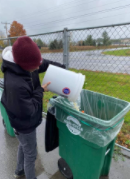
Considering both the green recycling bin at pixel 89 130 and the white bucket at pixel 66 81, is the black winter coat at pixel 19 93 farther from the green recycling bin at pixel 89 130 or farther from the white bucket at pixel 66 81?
the green recycling bin at pixel 89 130

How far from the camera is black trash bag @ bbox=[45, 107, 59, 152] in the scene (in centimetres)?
168

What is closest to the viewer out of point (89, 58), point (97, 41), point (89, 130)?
point (89, 130)

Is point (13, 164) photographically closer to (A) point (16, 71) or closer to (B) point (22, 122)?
(B) point (22, 122)

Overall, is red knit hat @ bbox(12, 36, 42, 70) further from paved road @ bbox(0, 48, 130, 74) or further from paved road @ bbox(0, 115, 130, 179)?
paved road @ bbox(0, 115, 130, 179)

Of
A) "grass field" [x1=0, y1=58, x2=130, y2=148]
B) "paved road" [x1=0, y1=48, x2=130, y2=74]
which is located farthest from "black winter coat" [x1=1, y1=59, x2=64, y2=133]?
"grass field" [x1=0, y1=58, x2=130, y2=148]

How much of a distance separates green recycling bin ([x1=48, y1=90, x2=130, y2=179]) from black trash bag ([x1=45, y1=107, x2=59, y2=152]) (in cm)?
12

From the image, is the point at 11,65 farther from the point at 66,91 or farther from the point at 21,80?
the point at 66,91

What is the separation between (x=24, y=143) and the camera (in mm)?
1492

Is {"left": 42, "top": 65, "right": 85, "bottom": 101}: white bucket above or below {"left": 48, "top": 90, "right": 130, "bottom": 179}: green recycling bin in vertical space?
above

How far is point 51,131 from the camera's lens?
5.76ft

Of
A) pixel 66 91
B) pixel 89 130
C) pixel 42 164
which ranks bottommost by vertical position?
pixel 42 164

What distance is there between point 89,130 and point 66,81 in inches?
19.9

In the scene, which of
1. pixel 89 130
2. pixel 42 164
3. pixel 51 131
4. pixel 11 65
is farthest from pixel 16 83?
pixel 42 164

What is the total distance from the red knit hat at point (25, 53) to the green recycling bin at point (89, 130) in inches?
22.4
